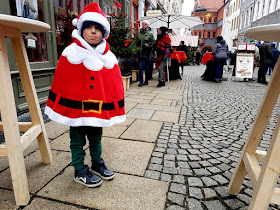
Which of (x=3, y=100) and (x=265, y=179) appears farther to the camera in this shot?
(x=3, y=100)

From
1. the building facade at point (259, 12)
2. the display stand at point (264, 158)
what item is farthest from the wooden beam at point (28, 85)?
the building facade at point (259, 12)

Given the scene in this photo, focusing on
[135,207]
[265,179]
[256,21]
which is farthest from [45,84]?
[256,21]

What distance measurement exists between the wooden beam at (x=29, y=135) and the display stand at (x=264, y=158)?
1.64m

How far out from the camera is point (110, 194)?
174 cm

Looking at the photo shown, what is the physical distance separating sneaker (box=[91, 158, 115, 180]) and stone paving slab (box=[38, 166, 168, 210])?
0.05 m

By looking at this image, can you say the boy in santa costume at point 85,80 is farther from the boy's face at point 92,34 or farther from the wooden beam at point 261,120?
→ the wooden beam at point 261,120

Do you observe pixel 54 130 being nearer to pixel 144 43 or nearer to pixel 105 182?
pixel 105 182

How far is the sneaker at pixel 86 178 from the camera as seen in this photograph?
1817 millimetres

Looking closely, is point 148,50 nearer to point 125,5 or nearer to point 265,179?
point 125,5

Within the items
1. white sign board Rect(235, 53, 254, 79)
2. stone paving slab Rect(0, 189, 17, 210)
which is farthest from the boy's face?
white sign board Rect(235, 53, 254, 79)

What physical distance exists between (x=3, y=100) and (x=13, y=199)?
2.54ft

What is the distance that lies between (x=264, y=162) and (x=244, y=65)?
9.03 meters

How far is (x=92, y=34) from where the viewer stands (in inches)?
65.8

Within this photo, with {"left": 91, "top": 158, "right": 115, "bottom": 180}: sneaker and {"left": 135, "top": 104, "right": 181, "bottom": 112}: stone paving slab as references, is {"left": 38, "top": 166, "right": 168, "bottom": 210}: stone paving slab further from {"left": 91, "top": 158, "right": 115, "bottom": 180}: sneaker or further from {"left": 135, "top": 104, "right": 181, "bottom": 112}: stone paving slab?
{"left": 135, "top": 104, "right": 181, "bottom": 112}: stone paving slab
